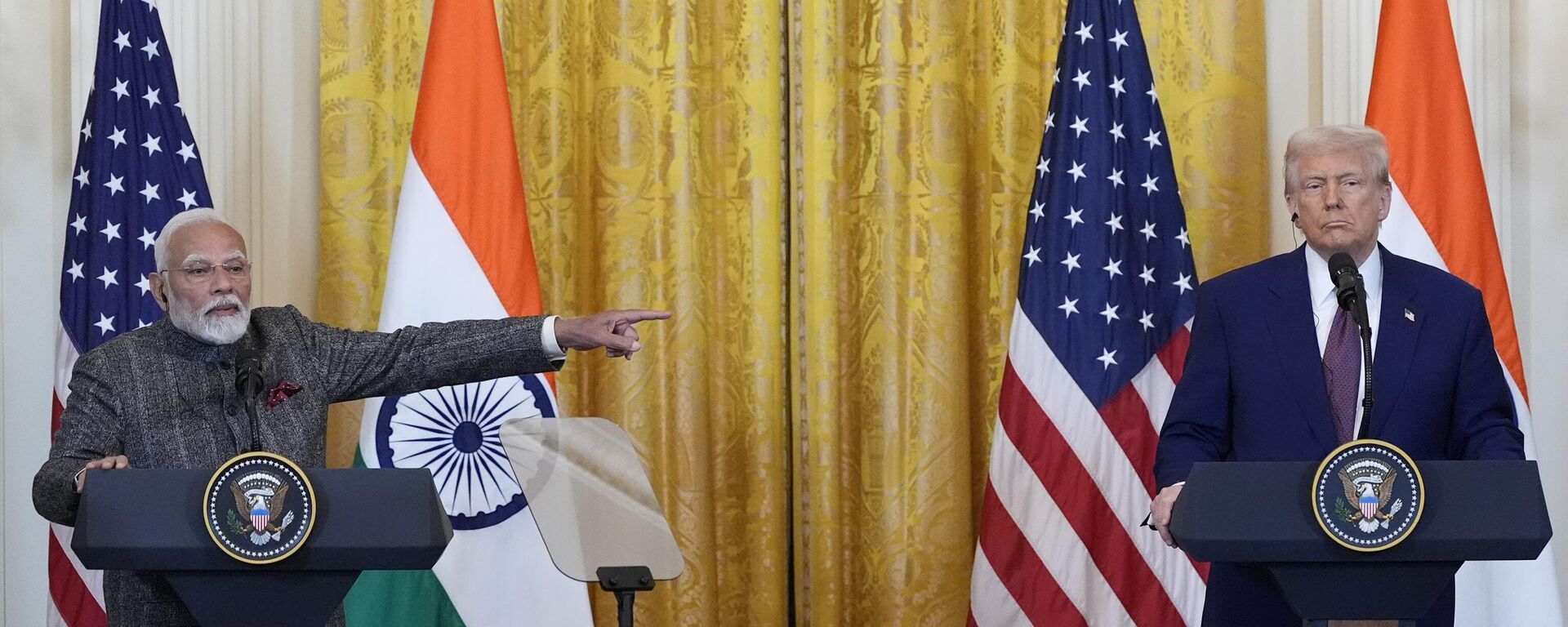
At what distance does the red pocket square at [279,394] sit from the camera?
2861 millimetres

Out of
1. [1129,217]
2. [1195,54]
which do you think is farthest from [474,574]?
[1195,54]

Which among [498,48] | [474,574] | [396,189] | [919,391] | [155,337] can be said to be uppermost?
[498,48]

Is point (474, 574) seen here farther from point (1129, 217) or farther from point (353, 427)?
point (1129, 217)

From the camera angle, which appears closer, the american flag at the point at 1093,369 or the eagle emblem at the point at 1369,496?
the eagle emblem at the point at 1369,496

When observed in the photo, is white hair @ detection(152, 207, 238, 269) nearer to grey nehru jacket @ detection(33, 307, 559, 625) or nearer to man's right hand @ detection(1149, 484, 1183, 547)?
grey nehru jacket @ detection(33, 307, 559, 625)

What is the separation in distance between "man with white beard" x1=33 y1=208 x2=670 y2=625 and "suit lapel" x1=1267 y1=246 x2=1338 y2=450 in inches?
45.2

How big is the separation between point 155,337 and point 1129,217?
250 centimetres

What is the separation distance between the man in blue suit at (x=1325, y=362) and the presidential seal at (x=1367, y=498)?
0.52 metres

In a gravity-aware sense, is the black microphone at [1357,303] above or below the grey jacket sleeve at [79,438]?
above

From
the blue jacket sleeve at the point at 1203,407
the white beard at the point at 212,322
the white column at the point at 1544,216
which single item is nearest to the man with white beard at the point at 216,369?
the white beard at the point at 212,322

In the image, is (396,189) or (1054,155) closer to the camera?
(1054,155)

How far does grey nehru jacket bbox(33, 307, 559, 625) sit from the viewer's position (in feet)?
9.02

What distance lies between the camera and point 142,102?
159 inches

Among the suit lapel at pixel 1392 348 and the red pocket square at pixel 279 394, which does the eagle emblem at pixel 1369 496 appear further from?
the red pocket square at pixel 279 394
